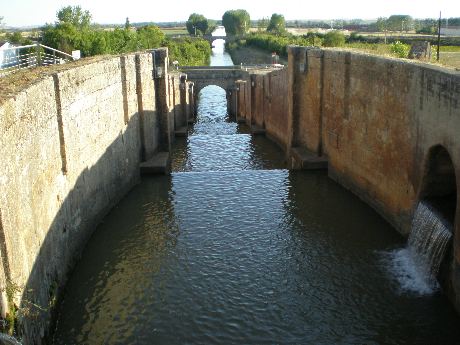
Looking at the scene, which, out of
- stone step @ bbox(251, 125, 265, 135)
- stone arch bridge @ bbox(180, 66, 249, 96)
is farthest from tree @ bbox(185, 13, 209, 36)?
stone step @ bbox(251, 125, 265, 135)

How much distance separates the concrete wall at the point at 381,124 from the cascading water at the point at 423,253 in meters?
0.46

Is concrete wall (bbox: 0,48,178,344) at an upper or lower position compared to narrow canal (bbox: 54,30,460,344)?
upper

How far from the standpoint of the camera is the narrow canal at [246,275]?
11547 mm

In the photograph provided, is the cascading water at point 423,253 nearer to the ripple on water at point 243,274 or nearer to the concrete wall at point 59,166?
the ripple on water at point 243,274

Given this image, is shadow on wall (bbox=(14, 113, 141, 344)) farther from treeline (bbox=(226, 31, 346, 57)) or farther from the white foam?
treeline (bbox=(226, 31, 346, 57))

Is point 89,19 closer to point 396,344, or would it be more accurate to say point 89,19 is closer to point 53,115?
point 53,115

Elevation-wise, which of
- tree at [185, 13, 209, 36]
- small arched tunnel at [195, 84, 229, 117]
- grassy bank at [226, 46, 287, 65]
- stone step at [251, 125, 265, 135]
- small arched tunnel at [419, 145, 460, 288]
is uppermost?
tree at [185, 13, 209, 36]

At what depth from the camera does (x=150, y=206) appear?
1953cm

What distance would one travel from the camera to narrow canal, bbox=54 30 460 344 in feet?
37.9

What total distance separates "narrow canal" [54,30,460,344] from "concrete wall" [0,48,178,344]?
94 cm

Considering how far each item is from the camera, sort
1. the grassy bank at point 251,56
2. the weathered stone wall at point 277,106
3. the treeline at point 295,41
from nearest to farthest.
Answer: the weathered stone wall at point 277,106 < the treeline at point 295,41 < the grassy bank at point 251,56

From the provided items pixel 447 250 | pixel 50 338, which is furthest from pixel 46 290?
pixel 447 250

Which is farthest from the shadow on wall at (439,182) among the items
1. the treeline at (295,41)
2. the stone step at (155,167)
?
the treeline at (295,41)

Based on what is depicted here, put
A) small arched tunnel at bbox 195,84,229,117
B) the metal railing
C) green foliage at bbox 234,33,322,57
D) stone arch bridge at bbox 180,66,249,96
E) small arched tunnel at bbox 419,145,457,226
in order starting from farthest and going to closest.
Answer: green foliage at bbox 234,33,322,57
small arched tunnel at bbox 195,84,229,117
stone arch bridge at bbox 180,66,249,96
the metal railing
small arched tunnel at bbox 419,145,457,226
